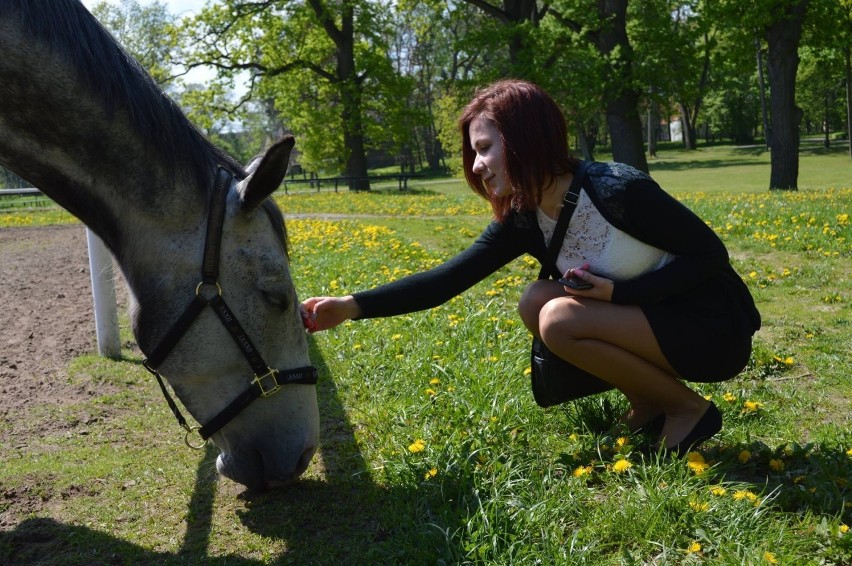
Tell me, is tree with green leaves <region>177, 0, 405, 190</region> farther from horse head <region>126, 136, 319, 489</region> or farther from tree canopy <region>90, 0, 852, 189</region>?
horse head <region>126, 136, 319, 489</region>

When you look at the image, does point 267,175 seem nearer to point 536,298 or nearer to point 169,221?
point 169,221

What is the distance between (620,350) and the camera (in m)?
2.94

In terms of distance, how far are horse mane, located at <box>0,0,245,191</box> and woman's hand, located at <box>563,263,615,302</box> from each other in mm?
1359

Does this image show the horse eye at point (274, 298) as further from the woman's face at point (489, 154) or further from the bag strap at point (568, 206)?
the bag strap at point (568, 206)

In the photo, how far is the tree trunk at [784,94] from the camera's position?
19.3 m

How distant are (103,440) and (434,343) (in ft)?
6.62

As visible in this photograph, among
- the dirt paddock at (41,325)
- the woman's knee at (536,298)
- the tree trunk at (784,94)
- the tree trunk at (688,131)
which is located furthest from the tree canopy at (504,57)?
the woman's knee at (536,298)

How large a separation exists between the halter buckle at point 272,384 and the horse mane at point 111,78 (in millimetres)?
704

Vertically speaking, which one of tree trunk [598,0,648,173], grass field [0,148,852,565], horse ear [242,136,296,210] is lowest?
grass field [0,148,852,565]

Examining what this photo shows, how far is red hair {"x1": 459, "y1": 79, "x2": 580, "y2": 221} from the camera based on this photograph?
291 cm

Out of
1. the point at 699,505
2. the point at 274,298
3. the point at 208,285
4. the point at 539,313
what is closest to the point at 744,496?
the point at 699,505

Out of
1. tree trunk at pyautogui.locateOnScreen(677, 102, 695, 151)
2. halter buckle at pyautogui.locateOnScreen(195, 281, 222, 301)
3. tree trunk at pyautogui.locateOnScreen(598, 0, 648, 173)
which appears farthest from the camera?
tree trunk at pyautogui.locateOnScreen(677, 102, 695, 151)

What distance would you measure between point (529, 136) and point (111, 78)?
5.15 ft

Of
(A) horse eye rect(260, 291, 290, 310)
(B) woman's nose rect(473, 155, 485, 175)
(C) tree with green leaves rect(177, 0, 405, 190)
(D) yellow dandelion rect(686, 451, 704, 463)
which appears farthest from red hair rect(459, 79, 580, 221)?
(C) tree with green leaves rect(177, 0, 405, 190)
